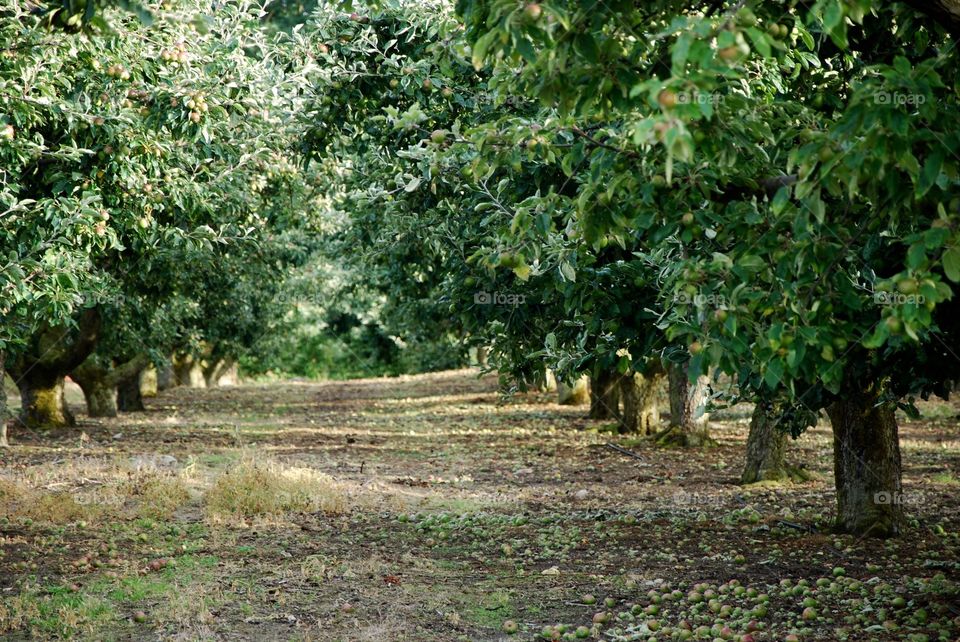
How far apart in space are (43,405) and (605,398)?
11.5 meters

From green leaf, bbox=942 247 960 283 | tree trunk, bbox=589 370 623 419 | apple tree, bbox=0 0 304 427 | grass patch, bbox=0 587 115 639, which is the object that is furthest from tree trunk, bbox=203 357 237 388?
green leaf, bbox=942 247 960 283

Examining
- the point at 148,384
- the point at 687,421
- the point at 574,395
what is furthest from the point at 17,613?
the point at 148,384

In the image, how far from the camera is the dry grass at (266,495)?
1061 centimetres

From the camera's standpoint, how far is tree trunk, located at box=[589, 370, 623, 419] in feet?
68.6

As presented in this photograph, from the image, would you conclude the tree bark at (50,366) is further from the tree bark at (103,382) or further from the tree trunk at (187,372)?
the tree trunk at (187,372)

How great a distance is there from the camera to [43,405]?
1945 centimetres

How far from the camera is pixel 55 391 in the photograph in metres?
19.6

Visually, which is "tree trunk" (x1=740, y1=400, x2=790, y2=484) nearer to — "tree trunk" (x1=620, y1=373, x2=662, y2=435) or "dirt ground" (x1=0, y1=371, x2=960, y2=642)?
"dirt ground" (x1=0, y1=371, x2=960, y2=642)

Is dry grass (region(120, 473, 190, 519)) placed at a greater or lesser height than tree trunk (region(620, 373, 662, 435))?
lesser

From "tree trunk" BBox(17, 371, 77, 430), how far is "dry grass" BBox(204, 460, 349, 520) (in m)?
9.17

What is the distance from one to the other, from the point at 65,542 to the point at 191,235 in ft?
11.8

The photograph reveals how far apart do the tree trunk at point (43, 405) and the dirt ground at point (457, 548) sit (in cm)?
263

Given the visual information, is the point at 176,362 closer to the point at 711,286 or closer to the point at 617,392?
the point at 617,392

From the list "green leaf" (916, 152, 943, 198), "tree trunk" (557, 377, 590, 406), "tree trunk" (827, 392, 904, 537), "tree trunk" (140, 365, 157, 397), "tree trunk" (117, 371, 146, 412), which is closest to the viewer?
"green leaf" (916, 152, 943, 198)
